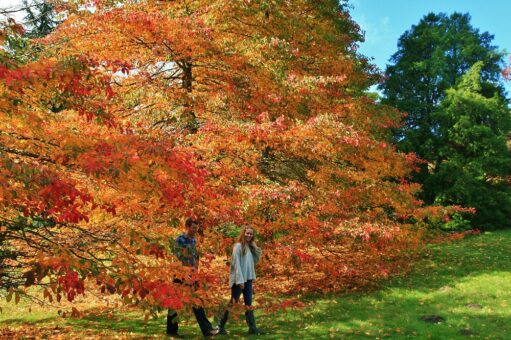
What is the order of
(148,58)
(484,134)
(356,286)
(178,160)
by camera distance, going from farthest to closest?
(484,134) → (356,286) → (148,58) → (178,160)

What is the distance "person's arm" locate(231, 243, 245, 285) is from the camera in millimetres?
7574

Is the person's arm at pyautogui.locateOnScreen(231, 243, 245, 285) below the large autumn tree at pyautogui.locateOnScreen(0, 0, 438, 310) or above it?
below

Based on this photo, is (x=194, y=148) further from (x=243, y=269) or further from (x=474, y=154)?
(x=474, y=154)

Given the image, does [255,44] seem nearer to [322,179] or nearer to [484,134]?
[322,179]

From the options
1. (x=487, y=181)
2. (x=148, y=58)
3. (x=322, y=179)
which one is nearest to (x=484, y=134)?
(x=487, y=181)

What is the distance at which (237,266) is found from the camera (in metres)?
7.61

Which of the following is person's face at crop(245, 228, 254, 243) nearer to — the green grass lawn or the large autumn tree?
the large autumn tree

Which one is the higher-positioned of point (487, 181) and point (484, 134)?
point (484, 134)

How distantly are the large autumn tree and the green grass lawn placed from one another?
956 millimetres

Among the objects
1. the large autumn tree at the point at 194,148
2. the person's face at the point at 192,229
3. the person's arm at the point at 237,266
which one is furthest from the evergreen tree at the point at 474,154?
the person's face at the point at 192,229

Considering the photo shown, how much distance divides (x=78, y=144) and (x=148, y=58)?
22.2 ft

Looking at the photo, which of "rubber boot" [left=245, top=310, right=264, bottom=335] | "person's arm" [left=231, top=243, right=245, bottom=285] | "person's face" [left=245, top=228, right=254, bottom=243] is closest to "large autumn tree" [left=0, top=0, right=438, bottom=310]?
"person's face" [left=245, top=228, right=254, bottom=243]

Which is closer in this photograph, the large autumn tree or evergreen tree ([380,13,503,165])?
the large autumn tree

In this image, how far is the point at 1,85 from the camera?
479cm
